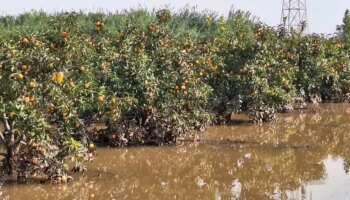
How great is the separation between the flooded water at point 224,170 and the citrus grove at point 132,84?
0.41 meters

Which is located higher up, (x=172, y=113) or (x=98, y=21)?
(x=98, y=21)

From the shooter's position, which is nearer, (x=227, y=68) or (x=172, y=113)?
(x=172, y=113)

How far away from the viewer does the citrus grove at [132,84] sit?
7258 millimetres

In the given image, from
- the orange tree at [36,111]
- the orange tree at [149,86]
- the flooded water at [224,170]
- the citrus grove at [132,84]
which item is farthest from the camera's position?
the orange tree at [149,86]

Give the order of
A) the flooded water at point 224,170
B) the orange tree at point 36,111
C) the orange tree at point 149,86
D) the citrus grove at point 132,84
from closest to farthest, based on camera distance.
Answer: the orange tree at point 36,111, the flooded water at point 224,170, the citrus grove at point 132,84, the orange tree at point 149,86

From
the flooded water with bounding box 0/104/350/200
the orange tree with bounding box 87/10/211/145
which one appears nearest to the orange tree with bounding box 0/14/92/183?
the flooded water with bounding box 0/104/350/200

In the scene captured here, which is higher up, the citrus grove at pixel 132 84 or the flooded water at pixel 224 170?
the citrus grove at pixel 132 84

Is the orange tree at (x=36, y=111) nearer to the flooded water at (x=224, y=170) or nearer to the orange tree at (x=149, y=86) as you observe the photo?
the flooded water at (x=224, y=170)

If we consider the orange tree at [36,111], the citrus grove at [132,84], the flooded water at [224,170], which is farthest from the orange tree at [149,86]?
the orange tree at [36,111]

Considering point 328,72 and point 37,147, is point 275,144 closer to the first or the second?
point 37,147

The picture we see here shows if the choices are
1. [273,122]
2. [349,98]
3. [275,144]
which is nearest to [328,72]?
[349,98]

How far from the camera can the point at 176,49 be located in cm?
1094

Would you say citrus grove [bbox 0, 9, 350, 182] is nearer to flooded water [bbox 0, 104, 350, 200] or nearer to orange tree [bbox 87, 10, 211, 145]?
orange tree [bbox 87, 10, 211, 145]

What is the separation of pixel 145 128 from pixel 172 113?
0.55 m
